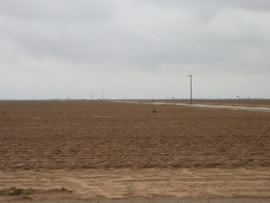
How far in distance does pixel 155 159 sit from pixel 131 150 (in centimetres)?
223

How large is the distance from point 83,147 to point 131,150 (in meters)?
2.33

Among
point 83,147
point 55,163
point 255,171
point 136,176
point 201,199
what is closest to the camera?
point 201,199

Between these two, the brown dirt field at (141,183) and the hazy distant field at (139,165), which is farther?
the hazy distant field at (139,165)

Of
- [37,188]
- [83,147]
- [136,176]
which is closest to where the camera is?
[37,188]

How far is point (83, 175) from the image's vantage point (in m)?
9.87

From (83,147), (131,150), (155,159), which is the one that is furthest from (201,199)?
(83,147)

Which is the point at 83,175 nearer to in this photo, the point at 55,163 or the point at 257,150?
the point at 55,163

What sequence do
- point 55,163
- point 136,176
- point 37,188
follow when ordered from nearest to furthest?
1. point 37,188
2. point 136,176
3. point 55,163

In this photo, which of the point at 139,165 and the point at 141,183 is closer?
the point at 141,183

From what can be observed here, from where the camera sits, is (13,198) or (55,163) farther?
(55,163)

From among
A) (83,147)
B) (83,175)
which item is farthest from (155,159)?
(83,147)

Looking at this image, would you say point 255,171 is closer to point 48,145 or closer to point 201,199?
point 201,199

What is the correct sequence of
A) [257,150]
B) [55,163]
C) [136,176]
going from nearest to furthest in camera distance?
[136,176]
[55,163]
[257,150]

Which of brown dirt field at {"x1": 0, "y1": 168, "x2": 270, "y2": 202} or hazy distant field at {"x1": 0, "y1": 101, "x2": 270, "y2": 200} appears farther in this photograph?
hazy distant field at {"x1": 0, "y1": 101, "x2": 270, "y2": 200}
